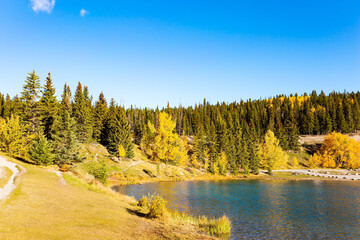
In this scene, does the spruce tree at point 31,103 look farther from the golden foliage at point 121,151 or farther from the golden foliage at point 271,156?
the golden foliage at point 271,156

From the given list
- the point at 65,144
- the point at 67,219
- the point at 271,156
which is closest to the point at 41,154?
the point at 65,144

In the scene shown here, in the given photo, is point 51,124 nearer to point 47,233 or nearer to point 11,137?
point 11,137

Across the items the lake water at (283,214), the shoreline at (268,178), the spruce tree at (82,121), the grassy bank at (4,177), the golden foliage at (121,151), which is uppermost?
the spruce tree at (82,121)

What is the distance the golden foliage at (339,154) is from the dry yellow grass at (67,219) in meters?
113

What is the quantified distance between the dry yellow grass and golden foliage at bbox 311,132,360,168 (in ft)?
371

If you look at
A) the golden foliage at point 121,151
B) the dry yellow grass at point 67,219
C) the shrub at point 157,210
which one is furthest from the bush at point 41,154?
the golden foliage at point 121,151

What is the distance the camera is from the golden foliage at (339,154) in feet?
342

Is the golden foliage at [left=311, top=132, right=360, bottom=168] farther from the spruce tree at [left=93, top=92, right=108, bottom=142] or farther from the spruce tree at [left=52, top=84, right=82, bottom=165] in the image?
the spruce tree at [left=52, top=84, right=82, bottom=165]

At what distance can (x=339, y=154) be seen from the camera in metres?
108

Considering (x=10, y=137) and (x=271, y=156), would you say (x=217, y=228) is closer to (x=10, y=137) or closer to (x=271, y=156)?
(x=10, y=137)

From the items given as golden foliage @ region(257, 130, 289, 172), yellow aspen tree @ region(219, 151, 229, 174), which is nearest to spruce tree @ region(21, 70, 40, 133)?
yellow aspen tree @ region(219, 151, 229, 174)

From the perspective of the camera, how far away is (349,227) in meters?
24.6

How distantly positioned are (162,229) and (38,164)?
29965 mm

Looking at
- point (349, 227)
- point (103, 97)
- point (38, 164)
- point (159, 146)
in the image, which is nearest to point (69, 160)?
point (38, 164)
